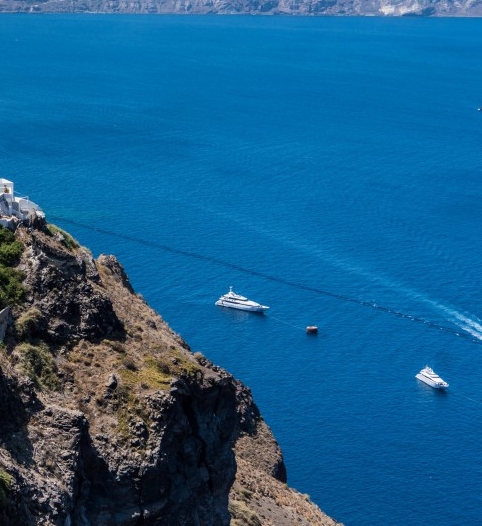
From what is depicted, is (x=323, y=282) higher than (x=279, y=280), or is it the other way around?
(x=323, y=282)

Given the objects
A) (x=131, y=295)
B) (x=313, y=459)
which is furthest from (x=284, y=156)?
(x=131, y=295)

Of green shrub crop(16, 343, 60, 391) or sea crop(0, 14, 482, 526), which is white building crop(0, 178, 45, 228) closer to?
green shrub crop(16, 343, 60, 391)

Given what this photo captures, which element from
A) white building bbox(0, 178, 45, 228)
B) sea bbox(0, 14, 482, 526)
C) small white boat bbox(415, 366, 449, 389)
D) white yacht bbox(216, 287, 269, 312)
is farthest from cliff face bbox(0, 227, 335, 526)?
white yacht bbox(216, 287, 269, 312)

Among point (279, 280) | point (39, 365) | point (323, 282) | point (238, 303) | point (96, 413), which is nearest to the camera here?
point (96, 413)

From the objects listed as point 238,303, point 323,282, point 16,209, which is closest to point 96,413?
point 16,209

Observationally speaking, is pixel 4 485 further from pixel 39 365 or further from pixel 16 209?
pixel 16 209

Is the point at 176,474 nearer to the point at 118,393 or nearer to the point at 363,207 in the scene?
the point at 118,393

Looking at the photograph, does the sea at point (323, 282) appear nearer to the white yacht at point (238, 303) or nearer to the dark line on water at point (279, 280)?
the dark line on water at point (279, 280)
